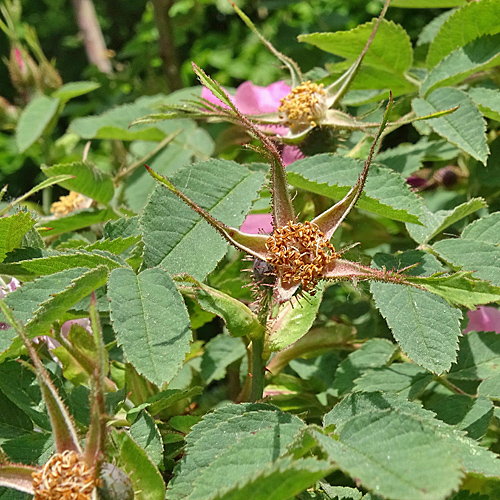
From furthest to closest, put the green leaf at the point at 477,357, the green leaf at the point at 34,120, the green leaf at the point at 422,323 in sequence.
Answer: the green leaf at the point at 34,120, the green leaf at the point at 477,357, the green leaf at the point at 422,323

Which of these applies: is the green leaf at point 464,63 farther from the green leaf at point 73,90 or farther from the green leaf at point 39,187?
the green leaf at point 73,90

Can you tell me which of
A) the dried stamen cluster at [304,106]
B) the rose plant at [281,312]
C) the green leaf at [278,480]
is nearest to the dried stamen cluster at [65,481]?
the rose plant at [281,312]

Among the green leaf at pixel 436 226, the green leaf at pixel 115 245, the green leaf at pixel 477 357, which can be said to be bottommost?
the green leaf at pixel 477 357

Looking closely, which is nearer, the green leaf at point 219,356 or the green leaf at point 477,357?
the green leaf at point 477,357

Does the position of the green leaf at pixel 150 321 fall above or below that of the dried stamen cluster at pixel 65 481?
above

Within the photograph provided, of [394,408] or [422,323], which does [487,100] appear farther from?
[394,408]

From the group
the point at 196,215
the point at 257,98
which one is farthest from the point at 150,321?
the point at 257,98

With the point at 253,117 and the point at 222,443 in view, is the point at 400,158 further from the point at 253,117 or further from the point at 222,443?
the point at 222,443
